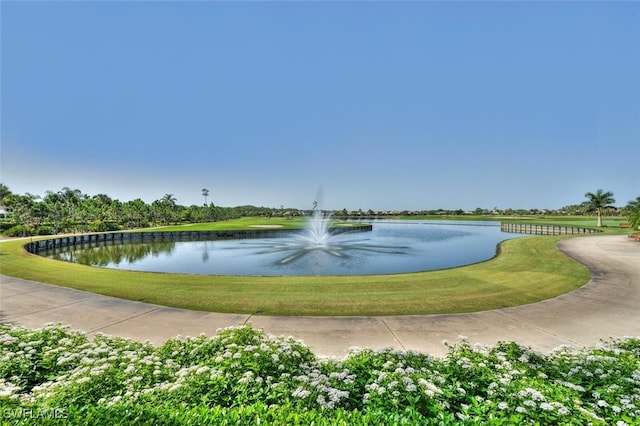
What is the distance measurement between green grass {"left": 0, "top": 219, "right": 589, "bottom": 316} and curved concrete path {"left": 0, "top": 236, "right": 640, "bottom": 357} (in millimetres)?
832

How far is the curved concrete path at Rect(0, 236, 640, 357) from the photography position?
23.5ft

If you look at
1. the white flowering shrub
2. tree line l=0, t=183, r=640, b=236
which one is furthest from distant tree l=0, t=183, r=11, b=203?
the white flowering shrub

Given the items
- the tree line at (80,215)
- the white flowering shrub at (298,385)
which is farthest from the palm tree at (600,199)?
the tree line at (80,215)

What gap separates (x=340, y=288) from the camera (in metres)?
12.6

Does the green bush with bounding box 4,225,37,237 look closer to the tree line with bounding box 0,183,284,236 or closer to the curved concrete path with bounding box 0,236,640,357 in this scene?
the tree line with bounding box 0,183,284,236

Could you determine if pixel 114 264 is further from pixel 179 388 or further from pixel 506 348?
pixel 506 348

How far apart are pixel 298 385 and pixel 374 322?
16.0 feet

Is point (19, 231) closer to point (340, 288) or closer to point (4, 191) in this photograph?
point (340, 288)

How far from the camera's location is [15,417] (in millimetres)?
2770

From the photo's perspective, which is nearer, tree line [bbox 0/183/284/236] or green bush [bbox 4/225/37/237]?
green bush [bbox 4/225/37/237]

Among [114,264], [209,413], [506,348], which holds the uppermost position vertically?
[209,413]

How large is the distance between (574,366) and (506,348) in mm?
963

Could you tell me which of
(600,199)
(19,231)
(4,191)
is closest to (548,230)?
(600,199)

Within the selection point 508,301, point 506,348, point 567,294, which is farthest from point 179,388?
point 567,294
